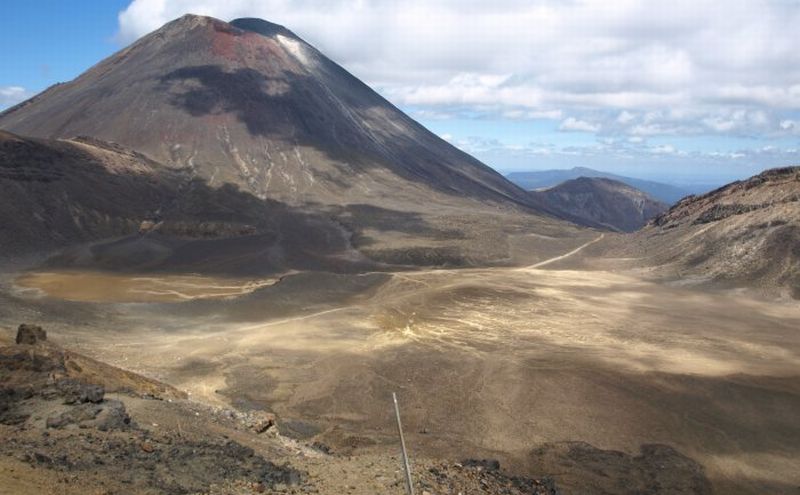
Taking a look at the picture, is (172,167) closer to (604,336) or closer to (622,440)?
(604,336)

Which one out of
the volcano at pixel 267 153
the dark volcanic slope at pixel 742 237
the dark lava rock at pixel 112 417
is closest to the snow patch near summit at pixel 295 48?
the volcano at pixel 267 153

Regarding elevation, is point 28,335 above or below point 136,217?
below

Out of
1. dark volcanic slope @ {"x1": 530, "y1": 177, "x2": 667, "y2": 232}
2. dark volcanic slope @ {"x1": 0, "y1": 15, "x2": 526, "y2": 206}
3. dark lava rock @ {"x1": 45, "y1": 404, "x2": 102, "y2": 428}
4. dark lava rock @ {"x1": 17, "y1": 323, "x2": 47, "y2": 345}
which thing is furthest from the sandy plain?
dark volcanic slope @ {"x1": 530, "y1": 177, "x2": 667, "y2": 232}

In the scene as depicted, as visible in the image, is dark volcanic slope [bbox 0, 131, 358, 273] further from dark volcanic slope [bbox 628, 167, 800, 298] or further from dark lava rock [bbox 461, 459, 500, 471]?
dark lava rock [bbox 461, 459, 500, 471]

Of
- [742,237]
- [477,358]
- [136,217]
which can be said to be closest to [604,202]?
[742,237]

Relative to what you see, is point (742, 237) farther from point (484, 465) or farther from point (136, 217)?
point (136, 217)

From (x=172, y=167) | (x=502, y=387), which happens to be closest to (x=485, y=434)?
(x=502, y=387)
